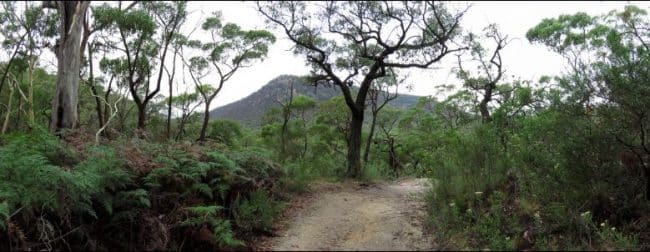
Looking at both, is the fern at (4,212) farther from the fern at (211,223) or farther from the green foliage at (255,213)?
A: the green foliage at (255,213)

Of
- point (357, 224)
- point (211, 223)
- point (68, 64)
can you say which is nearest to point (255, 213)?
point (211, 223)

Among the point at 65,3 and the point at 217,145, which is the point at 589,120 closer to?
the point at 217,145

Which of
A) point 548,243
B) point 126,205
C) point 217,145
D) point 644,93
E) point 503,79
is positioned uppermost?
point 503,79

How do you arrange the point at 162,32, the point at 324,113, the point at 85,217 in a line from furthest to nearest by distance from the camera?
the point at 324,113 < the point at 162,32 < the point at 85,217

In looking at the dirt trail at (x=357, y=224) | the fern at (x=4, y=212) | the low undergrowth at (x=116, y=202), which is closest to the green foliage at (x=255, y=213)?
the low undergrowth at (x=116, y=202)

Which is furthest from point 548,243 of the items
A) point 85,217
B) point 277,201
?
point 85,217

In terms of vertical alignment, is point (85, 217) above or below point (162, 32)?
below

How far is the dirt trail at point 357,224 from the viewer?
6055 millimetres

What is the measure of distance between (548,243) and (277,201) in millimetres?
4498

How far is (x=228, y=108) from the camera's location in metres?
62.6

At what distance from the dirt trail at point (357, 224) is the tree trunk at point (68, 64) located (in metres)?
6.00

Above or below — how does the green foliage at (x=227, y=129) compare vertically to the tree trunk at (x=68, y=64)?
below

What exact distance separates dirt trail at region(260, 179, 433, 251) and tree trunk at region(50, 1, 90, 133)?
600 cm

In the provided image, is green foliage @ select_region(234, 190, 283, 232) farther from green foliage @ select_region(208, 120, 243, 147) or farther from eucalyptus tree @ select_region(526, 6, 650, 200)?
green foliage @ select_region(208, 120, 243, 147)
